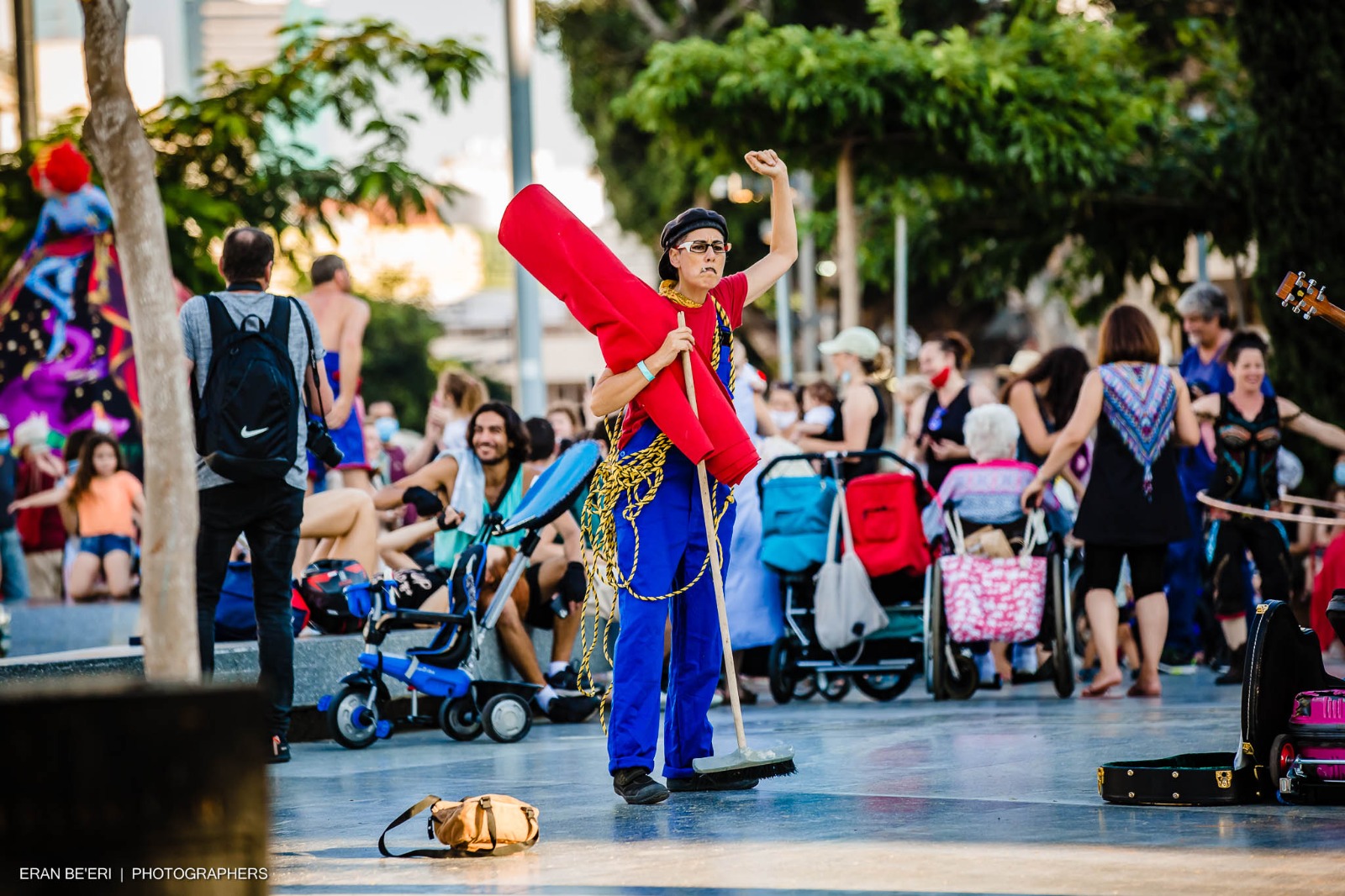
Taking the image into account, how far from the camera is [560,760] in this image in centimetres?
790

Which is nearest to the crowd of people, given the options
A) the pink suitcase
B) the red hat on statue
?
the red hat on statue

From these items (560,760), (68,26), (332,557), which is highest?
(68,26)

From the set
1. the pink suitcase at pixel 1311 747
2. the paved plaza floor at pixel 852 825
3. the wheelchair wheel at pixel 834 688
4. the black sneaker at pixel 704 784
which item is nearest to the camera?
the paved plaza floor at pixel 852 825

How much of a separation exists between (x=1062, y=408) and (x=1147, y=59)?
12877 millimetres

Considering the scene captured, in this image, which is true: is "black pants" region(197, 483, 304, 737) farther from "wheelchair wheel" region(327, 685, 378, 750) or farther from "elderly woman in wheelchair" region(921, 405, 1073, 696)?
"elderly woman in wheelchair" region(921, 405, 1073, 696)

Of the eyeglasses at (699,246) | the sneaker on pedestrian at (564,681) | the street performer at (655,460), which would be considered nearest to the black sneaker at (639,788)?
the street performer at (655,460)

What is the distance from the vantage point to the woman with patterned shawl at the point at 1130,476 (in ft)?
32.3

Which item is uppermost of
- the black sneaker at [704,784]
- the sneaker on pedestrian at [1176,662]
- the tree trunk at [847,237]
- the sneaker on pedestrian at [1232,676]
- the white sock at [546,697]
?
the tree trunk at [847,237]

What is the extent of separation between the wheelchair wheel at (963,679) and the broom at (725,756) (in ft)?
13.2

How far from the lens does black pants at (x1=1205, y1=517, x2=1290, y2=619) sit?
10.5 m

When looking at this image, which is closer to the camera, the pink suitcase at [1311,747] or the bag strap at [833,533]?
the pink suitcase at [1311,747]

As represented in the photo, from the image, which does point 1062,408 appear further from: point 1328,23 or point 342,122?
point 342,122

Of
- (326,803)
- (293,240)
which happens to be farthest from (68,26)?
(326,803)

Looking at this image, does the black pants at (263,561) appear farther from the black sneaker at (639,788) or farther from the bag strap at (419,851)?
the bag strap at (419,851)
